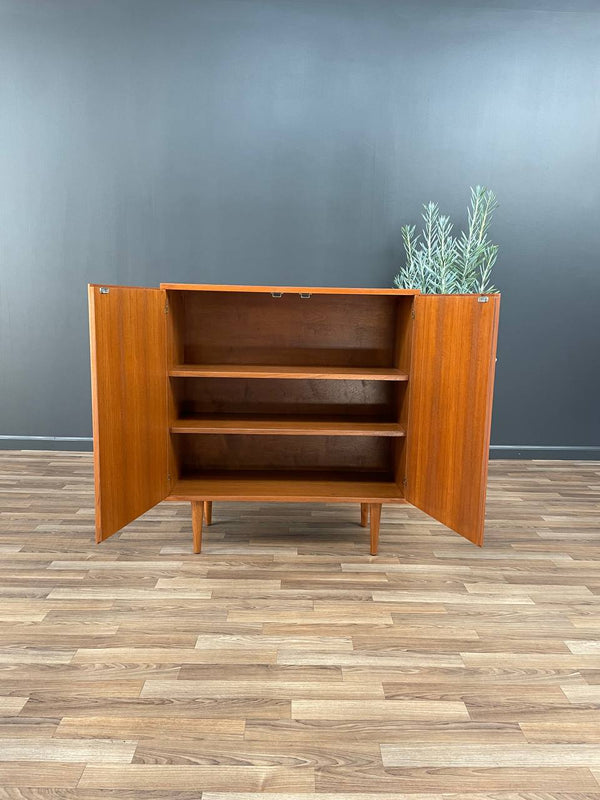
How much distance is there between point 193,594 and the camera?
2518 millimetres

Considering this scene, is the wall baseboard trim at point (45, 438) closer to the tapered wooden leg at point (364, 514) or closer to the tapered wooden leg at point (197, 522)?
the tapered wooden leg at point (197, 522)

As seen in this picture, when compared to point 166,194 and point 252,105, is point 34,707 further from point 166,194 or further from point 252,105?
point 252,105

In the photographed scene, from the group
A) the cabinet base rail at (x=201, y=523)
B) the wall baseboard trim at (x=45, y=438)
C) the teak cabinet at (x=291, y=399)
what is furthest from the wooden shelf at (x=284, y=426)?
the wall baseboard trim at (x=45, y=438)

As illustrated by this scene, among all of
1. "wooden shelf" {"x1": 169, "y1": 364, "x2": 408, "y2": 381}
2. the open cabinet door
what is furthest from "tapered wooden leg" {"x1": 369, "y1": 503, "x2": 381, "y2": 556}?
"wooden shelf" {"x1": 169, "y1": 364, "x2": 408, "y2": 381}

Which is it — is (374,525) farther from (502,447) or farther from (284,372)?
(502,447)

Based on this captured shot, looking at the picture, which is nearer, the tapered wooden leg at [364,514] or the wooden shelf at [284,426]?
the wooden shelf at [284,426]

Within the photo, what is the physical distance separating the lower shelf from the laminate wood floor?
0.31 m

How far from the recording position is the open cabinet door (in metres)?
2.33

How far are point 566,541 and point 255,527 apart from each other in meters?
1.61

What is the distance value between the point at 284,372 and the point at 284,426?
257 millimetres

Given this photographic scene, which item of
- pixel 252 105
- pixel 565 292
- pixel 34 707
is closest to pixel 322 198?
pixel 252 105

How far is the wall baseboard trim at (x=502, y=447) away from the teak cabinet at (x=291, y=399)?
1.87m

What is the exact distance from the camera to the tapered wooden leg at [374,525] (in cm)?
288

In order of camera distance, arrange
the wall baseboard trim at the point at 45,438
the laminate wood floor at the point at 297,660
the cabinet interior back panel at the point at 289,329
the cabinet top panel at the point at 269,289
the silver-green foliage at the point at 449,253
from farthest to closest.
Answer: the wall baseboard trim at the point at 45,438
the silver-green foliage at the point at 449,253
the cabinet interior back panel at the point at 289,329
the cabinet top panel at the point at 269,289
the laminate wood floor at the point at 297,660
